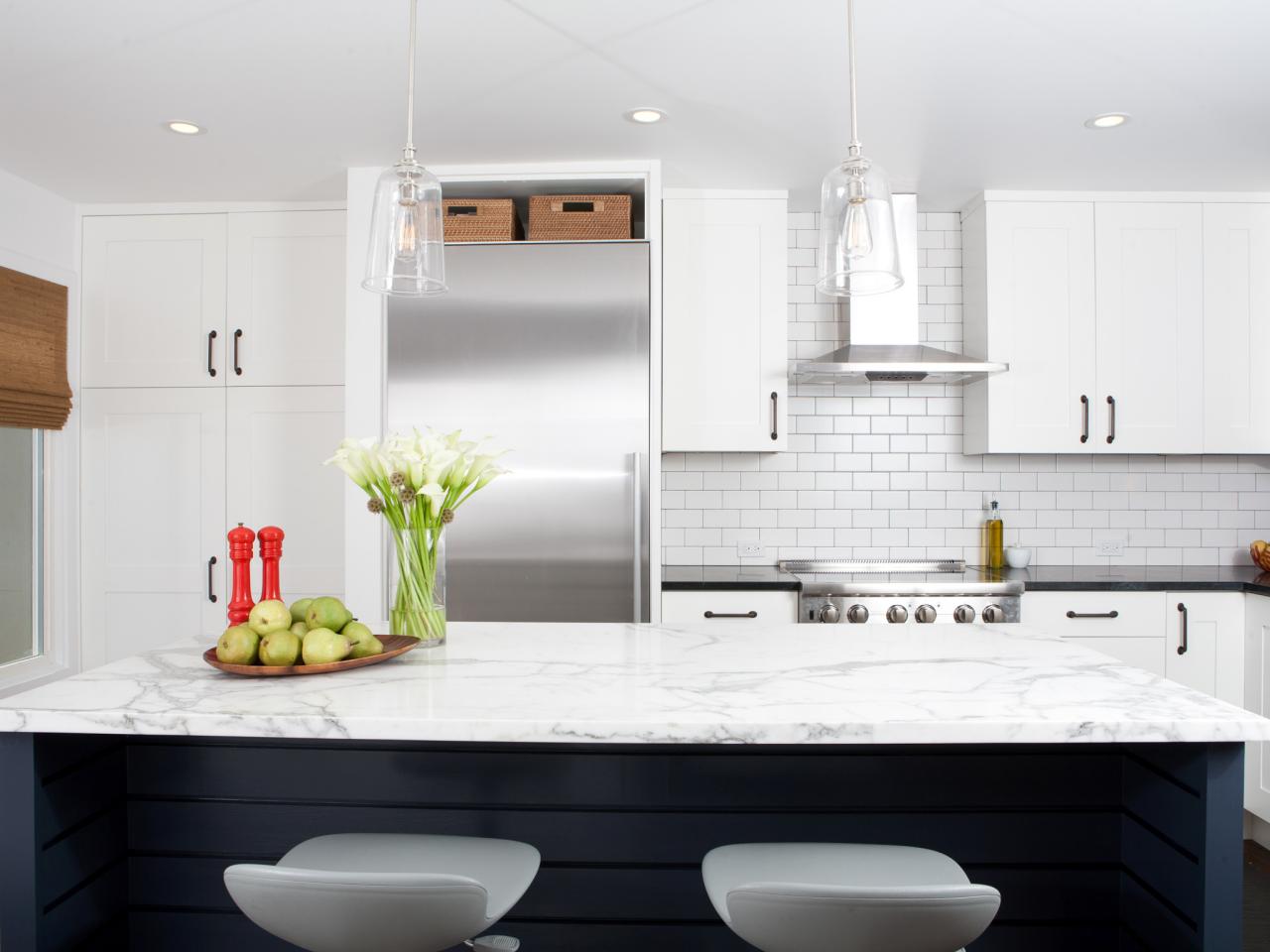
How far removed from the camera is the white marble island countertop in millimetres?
1348

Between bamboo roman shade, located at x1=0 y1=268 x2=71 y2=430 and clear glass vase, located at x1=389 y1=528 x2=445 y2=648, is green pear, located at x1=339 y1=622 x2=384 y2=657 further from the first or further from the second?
bamboo roman shade, located at x1=0 y1=268 x2=71 y2=430

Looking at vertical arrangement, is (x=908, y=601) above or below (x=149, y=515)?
below

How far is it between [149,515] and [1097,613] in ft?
12.3

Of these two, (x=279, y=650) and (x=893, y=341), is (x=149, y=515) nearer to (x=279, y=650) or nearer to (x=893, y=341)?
(x=279, y=650)

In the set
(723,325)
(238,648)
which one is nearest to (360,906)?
(238,648)

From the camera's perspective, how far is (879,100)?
2795 millimetres

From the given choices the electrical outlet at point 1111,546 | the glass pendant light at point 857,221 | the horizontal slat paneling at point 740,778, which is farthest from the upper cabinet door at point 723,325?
the horizontal slat paneling at point 740,778

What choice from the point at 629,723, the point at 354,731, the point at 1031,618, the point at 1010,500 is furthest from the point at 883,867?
the point at 1010,500

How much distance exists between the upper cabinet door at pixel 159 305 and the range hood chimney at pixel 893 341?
6.65ft

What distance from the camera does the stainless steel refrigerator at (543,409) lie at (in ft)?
10.6

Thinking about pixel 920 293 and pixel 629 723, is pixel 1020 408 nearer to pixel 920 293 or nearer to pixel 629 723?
pixel 920 293

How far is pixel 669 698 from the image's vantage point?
4.88 feet

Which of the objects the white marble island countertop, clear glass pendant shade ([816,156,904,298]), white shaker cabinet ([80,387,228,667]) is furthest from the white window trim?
clear glass pendant shade ([816,156,904,298])

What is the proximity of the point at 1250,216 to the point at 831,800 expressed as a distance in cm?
331
